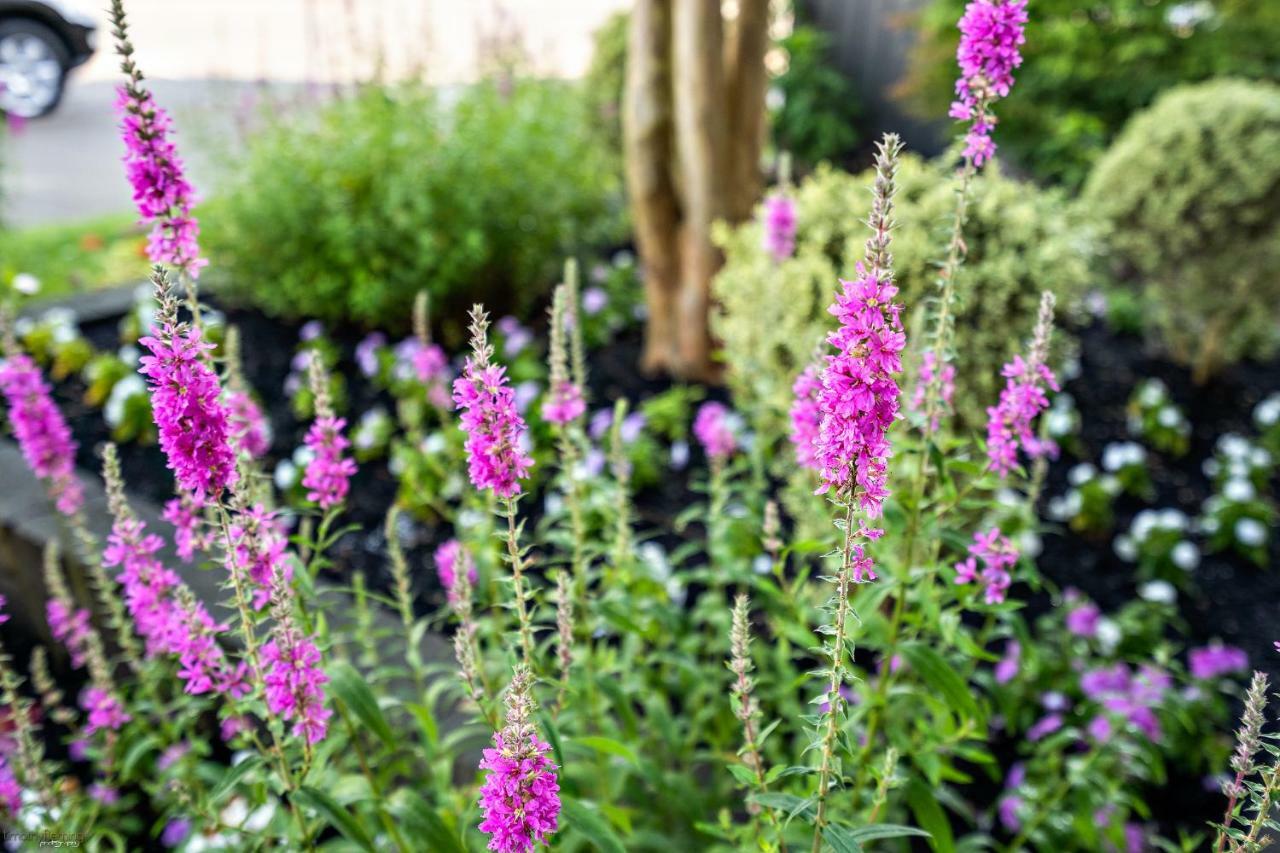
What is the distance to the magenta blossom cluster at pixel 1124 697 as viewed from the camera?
2436 mm

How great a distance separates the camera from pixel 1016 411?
5.50 feet

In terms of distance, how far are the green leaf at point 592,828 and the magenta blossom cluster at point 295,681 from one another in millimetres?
411

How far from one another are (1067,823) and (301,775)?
183 cm

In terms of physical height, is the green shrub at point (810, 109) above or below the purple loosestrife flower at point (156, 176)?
above

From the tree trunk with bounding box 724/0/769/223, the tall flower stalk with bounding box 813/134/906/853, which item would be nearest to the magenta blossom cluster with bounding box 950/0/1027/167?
the tall flower stalk with bounding box 813/134/906/853

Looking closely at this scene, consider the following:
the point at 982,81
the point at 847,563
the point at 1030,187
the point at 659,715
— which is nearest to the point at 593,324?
the point at 1030,187

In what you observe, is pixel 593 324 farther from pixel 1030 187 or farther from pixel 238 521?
pixel 238 521

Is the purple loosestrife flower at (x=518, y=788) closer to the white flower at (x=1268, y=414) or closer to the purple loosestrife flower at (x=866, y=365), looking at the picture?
the purple loosestrife flower at (x=866, y=365)

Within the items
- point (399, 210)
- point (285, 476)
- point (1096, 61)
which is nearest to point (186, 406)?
point (285, 476)

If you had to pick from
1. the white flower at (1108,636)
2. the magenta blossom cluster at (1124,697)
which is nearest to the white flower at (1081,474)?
the white flower at (1108,636)

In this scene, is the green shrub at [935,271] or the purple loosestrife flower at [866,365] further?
the green shrub at [935,271]

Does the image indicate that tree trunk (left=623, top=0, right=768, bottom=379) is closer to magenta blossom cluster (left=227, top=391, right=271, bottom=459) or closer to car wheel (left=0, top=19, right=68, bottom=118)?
magenta blossom cluster (left=227, top=391, right=271, bottom=459)

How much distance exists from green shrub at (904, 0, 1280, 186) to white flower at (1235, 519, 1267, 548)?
4.45 m

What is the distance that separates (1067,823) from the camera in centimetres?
233
